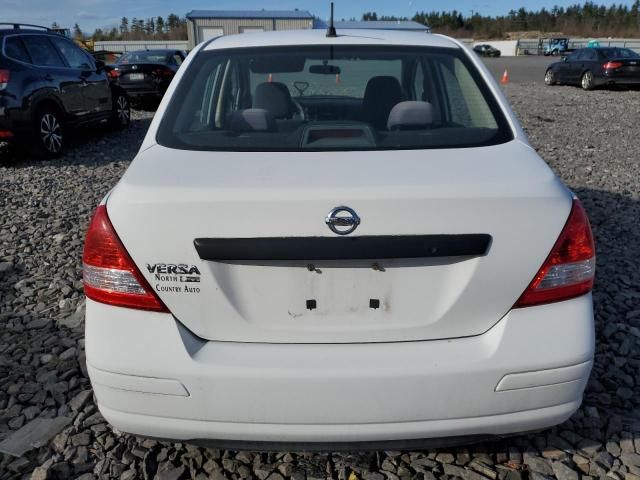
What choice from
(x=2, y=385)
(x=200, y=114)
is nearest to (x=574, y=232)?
(x=200, y=114)

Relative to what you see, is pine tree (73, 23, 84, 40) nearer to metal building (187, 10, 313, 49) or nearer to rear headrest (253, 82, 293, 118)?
metal building (187, 10, 313, 49)

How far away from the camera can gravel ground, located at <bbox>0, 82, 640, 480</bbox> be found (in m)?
2.27

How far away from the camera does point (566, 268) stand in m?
1.80

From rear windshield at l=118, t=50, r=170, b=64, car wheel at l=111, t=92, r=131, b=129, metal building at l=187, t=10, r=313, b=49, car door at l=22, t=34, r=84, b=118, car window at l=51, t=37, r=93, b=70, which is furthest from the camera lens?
metal building at l=187, t=10, r=313, b=49

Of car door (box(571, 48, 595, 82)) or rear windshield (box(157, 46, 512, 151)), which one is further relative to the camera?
car door (box(571, 48, 595, 82))

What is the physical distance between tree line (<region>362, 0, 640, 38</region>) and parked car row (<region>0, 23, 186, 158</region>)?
97.6m

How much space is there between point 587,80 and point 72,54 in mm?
16816

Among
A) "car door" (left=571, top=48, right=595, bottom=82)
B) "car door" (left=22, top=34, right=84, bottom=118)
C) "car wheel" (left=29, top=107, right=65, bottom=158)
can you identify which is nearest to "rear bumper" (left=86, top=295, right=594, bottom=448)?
"car wheel" (left=29, top=107, right=65, bottom=158)

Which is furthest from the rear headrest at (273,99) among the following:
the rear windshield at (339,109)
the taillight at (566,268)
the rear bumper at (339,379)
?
the taillight at (566,268)

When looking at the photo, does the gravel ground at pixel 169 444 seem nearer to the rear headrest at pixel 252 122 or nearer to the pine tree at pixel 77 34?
the rear headrest at pixel 252 122

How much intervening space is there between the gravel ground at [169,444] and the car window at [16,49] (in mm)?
2377

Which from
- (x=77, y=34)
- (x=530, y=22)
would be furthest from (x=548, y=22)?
(x=77, y=34)

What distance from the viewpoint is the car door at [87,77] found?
8.91 metres

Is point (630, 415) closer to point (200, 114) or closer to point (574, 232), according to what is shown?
point (574, 232)
